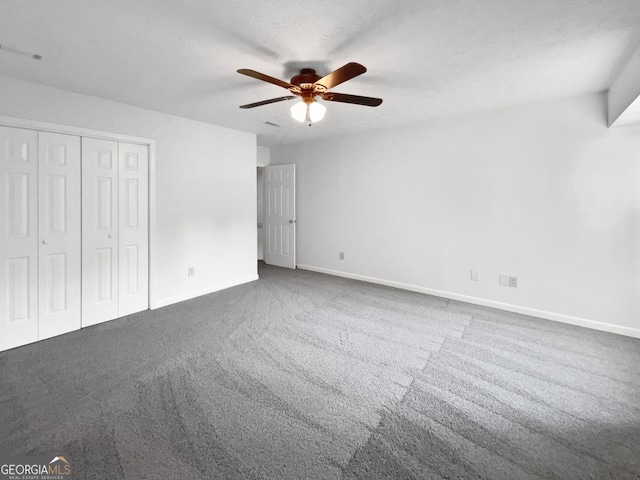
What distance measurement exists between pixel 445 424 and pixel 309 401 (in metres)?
0.84

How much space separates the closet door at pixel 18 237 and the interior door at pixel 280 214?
3.58 meters

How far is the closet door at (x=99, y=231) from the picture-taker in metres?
3.04

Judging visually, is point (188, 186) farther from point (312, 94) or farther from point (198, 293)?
point (312, 94)

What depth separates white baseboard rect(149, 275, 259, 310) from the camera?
365 centimetres

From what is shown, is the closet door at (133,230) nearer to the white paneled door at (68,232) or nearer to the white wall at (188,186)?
the white paneled door at (68,232)

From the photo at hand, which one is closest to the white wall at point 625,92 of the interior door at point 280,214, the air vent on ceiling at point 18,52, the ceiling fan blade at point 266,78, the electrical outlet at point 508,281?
the electrical outlet at point 508,281

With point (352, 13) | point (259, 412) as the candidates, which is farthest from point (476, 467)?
point (352, 13)

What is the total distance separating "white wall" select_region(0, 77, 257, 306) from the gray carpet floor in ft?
2.96

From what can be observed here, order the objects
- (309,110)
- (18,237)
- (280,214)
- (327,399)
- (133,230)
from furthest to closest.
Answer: (280,214) < (133,230) < (18,237) < (309,110) < (327,399)

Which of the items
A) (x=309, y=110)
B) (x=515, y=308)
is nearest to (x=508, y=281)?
(x=515, y=308)

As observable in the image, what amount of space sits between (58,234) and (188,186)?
1.48 m

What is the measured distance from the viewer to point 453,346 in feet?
8.81

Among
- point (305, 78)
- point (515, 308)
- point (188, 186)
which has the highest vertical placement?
point (305, 78)

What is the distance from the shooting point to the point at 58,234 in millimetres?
2869
